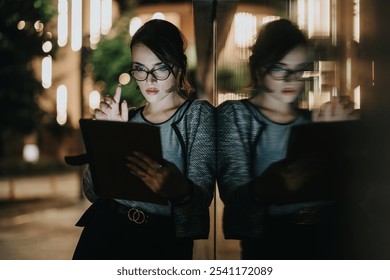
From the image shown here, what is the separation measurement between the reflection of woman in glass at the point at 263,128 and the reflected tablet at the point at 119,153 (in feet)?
1.43

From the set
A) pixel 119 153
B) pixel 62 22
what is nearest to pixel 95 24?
pixel 62 22

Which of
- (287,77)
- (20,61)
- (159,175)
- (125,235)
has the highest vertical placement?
(20,61)

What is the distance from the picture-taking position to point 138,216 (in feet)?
11.0

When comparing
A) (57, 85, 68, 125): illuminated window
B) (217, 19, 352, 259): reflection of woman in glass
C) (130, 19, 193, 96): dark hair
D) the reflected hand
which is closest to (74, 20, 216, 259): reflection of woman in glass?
(130, 19, 193, 96): dark hair

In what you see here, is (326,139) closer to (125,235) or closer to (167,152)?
(167,152)

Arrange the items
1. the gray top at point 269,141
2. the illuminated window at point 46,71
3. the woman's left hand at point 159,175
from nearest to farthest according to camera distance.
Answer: the woman's left hand at point 159,175, the gray top at point 269,141, the illuminated window at point 46,71

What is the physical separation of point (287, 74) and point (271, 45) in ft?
0.69

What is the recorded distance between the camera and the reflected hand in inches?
136

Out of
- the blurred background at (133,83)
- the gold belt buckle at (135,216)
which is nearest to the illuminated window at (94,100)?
the blurred background at (133,83)

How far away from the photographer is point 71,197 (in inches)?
141

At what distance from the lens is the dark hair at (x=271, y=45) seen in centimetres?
346

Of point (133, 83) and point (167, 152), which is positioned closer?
point (167, 152)

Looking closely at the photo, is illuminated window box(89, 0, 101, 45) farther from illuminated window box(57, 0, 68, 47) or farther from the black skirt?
the black skirt

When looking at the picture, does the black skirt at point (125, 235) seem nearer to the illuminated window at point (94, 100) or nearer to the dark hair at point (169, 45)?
the illuminated window at point (94, 100)
